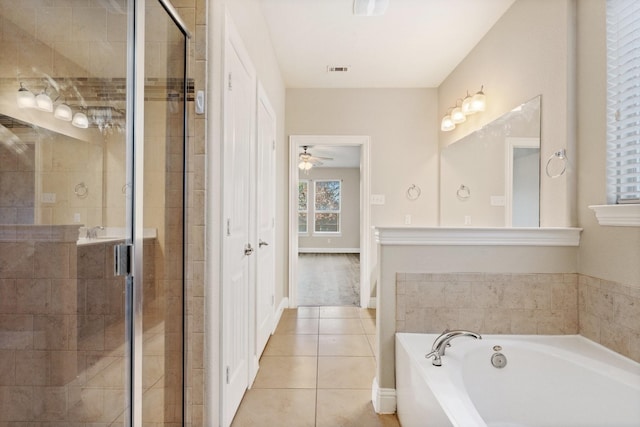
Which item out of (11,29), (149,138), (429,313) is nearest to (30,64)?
(11,29)

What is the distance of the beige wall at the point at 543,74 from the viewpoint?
1890 millimetres

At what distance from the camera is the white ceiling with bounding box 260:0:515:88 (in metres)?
2.54

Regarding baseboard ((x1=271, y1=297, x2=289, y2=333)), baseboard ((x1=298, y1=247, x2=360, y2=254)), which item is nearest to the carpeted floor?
baseboard ((x1=271, y1=297, x2=289, y2=333))

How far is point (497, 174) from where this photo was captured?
8.90 ft

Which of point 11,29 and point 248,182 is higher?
point 11,29

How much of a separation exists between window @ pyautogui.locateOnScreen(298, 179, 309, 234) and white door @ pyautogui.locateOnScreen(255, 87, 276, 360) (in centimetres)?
606

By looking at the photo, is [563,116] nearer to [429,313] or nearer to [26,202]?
[429,313]

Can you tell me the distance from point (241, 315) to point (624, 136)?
2.22 meters

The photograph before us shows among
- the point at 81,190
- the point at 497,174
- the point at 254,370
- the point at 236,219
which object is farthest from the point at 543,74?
the point at 254,370

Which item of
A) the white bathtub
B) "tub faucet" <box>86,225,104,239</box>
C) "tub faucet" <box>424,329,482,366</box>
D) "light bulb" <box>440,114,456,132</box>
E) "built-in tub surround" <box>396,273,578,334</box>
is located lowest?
the white bathtub

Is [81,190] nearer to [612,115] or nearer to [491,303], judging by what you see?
[491,303]

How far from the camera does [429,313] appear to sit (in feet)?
6.15

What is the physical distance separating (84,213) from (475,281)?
1.90 meters

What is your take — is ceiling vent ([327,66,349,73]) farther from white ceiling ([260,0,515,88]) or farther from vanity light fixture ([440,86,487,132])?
vanity light fixture ([440,86,487,132])
